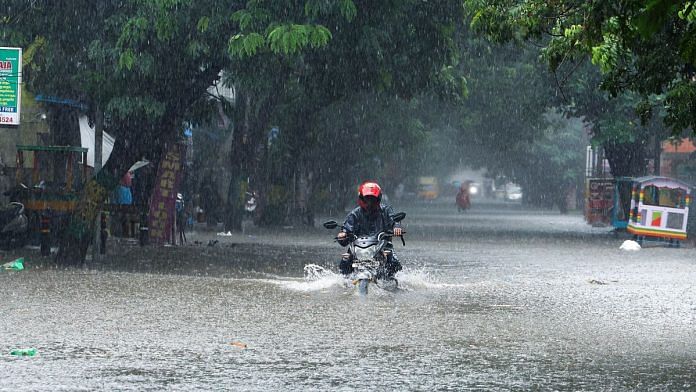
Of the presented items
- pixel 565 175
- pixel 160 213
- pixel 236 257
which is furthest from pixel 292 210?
pixel 565 175

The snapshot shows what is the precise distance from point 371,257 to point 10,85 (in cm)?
701

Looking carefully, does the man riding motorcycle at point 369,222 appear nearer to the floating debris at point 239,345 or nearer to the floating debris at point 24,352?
the floating debris at point 239,345

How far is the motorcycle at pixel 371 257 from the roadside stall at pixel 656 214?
1679 cm

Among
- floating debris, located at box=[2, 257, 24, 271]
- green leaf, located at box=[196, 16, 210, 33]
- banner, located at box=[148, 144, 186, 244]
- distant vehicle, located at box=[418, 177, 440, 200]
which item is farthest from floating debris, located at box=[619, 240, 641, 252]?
distant vehicle, located at box=[418, 177, 440, 200]

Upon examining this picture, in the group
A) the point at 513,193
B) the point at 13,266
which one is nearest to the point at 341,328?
the point at 13,266

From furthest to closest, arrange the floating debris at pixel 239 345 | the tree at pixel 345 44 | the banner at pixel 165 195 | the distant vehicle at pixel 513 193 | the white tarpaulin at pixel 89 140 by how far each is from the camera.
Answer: the distant vehicle at pixel 513 193 < the white tarpaulin at pixel 89 140 < the banner at pixel 165 195 < the tree at pixel 345 44 < the floating debris at pixel 239 345

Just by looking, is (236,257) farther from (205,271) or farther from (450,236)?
(450,236)

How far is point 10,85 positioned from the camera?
18.3 m

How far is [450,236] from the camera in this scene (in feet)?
112

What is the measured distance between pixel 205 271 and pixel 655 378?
1099 cm

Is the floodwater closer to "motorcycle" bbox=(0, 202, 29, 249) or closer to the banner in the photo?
"motorcycle" bbox=(0, 202, 29, 249)

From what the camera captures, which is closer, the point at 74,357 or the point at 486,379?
the point at 486,379

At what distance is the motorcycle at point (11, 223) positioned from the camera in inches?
840

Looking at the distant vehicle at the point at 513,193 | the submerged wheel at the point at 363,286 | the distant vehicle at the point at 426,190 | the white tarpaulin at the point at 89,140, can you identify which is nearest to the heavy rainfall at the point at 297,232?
the submerged wheel at the point at 363,286
